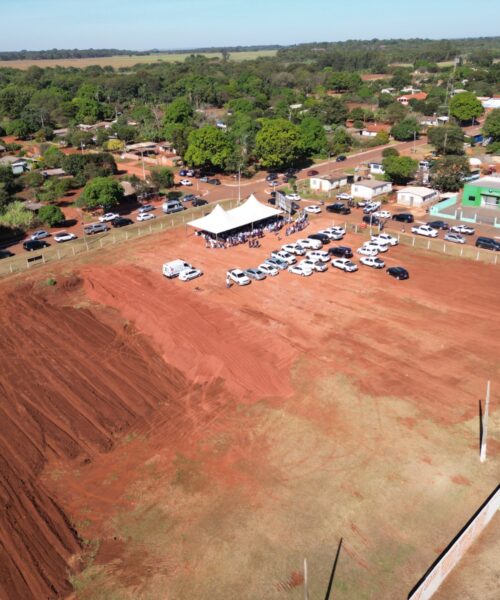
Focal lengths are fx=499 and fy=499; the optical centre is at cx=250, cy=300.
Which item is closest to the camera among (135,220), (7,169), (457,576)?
(457,576)

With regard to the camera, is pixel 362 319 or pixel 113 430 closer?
pixel 113 430

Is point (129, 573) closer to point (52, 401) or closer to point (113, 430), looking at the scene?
point (113, 430)

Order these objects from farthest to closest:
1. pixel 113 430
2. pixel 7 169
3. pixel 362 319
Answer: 1. pixel 7 169
2. pixel 362 319
3. pixel 113 430

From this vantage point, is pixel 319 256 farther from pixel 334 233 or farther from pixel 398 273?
pixel 398 273

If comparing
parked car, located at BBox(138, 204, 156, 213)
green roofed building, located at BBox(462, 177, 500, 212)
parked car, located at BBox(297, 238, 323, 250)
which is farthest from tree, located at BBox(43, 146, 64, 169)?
green roofed building, located at BBox(462, 177, 500, 212)

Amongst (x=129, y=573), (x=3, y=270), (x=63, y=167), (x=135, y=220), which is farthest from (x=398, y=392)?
(x=63, y=167)

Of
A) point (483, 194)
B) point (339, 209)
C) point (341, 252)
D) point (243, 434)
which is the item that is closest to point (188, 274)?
point (341, 252)
